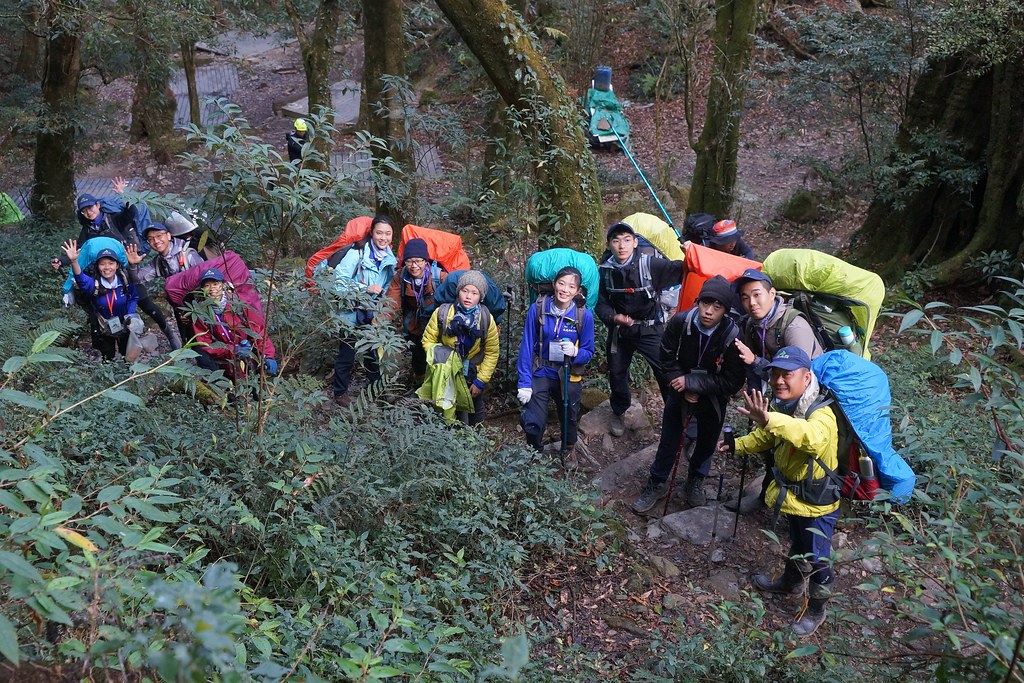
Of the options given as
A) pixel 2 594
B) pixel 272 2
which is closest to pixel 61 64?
pixel 272 2

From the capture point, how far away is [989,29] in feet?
27.2

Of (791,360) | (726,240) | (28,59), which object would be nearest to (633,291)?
(726,240)

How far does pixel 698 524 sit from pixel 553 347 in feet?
5.83

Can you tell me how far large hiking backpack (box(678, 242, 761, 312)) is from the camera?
5.89 metres

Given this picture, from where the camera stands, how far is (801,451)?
4359 mm

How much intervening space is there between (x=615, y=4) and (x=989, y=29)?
10343mm

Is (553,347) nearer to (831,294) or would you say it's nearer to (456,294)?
(456,294)

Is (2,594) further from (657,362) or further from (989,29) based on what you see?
(989,29)

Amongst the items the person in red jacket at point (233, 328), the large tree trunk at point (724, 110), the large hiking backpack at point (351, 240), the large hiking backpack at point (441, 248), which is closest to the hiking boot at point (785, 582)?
the person in red jacket at point (233, 328)

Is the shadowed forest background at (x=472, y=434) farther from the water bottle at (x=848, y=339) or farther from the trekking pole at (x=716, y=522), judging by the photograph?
the water bottle at (x=848, y=339)

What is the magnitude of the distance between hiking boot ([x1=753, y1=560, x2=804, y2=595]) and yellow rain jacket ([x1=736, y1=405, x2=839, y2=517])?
0.57 metres

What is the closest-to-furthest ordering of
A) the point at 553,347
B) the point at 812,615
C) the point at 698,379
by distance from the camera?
1. the point at 812,615
2. the point at 698,379
3. the point at 553,347

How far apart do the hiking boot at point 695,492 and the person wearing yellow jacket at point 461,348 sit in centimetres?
187

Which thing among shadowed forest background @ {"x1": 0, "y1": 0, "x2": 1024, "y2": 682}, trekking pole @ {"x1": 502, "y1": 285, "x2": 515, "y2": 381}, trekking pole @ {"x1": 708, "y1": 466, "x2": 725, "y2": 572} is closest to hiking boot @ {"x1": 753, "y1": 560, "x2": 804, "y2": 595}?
shadowed forest background @ {"x1": 0, "y1": 0, "x2": 1024, "y2": 682}
